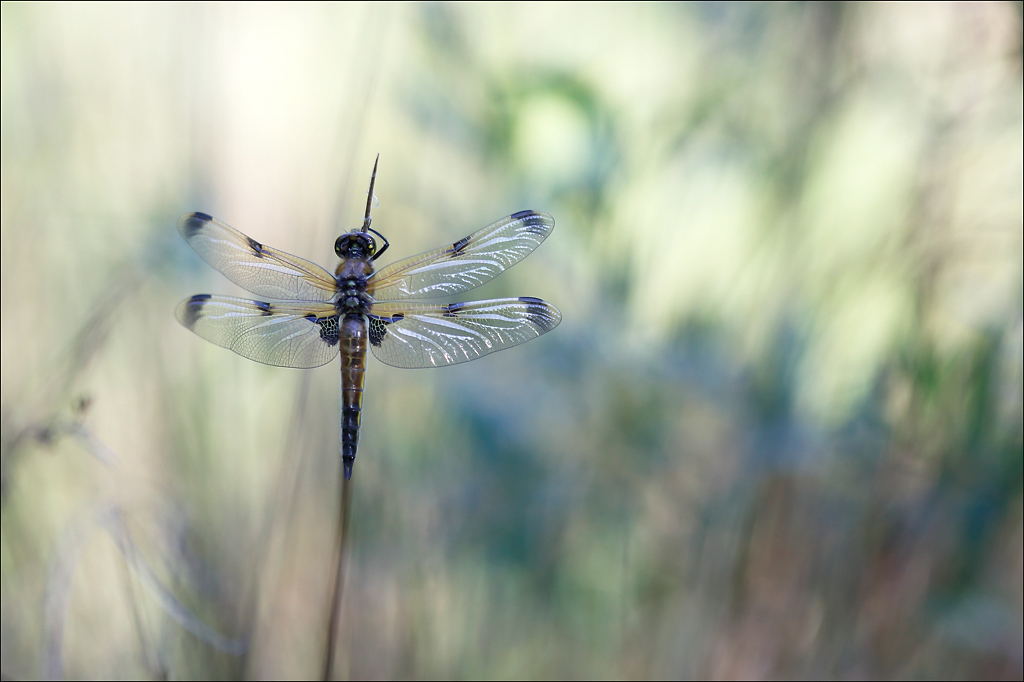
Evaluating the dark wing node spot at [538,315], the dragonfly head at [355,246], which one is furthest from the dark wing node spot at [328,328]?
the dark wing node spot at [538,315]

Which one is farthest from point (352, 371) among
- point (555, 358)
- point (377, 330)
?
point (555, 358)

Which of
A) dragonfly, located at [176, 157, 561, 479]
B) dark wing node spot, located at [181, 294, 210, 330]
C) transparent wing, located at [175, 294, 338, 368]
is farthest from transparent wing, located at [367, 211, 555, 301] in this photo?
dark wing node spot, located at [181, 294, 210, 330]

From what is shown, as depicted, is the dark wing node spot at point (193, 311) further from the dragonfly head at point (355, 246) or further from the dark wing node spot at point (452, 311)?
the dark wing node spot at point (452, 311)

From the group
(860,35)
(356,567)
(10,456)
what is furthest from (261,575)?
(860,35)

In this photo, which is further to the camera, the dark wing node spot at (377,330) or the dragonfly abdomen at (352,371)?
the dark wing node spot at (377,330)

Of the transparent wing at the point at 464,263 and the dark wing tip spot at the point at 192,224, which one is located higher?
the dark wing tip spot at the point at 192,224
